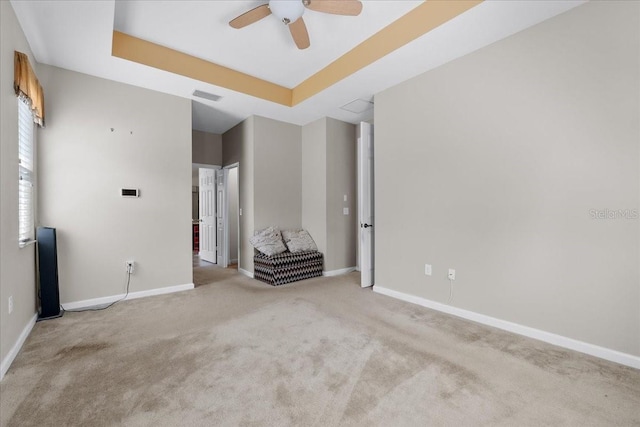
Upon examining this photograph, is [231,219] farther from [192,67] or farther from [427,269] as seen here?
[427,269]

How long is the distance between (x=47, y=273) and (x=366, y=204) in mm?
3719

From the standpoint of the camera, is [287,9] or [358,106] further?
[358,106]

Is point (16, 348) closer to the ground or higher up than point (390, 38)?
closer to the ground

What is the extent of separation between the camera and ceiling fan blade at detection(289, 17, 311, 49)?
8.36 feet

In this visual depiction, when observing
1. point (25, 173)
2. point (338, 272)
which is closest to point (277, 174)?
point (338, 272)

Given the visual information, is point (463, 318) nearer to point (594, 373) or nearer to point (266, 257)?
point (594, 373)

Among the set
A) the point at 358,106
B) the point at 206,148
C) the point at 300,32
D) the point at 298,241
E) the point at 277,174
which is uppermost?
the point at 300,32

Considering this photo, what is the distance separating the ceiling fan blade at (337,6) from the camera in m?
2.31

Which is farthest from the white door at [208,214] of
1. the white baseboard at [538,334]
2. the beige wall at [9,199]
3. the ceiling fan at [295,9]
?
the white baseboard at [538,334]

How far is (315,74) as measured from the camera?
12.6 ft

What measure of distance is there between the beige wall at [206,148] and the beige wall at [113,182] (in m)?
1.67

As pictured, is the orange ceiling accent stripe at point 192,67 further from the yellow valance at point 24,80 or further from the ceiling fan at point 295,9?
the ceiling fan at point 295,9

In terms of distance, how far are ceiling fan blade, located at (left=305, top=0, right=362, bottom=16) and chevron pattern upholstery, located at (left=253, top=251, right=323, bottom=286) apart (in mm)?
3142

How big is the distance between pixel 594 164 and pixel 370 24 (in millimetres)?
2294
